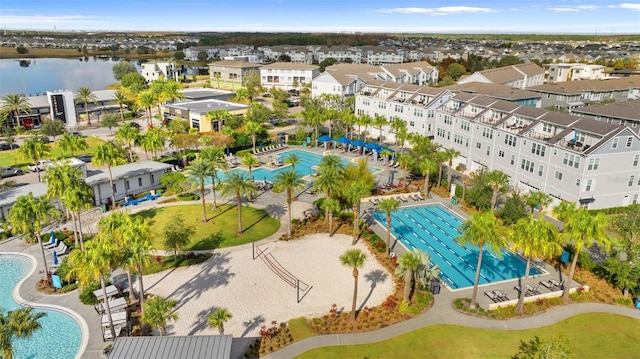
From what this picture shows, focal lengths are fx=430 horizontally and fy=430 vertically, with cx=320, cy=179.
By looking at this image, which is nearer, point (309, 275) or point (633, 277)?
point (633, 277)

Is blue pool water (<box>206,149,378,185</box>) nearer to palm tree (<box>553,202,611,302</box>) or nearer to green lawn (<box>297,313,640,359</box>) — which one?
green lawn (<box>297,313,640,359</box>)

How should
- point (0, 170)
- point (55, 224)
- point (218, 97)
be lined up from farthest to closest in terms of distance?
point (218, 97) < point (0, 170) < point (55, 224)

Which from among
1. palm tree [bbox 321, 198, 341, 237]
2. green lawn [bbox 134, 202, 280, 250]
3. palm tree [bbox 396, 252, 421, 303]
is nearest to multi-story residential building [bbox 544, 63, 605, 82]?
palm tree [bbox 321, 198, 341, 237]

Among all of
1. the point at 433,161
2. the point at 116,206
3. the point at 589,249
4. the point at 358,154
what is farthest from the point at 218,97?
the point at 589,249

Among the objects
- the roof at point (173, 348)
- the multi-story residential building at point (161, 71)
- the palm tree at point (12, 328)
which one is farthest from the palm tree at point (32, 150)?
the multi-story residential building at point (161, 71)

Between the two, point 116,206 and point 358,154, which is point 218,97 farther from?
point 116,206

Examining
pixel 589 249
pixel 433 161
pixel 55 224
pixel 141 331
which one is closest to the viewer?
pixel 141 331
